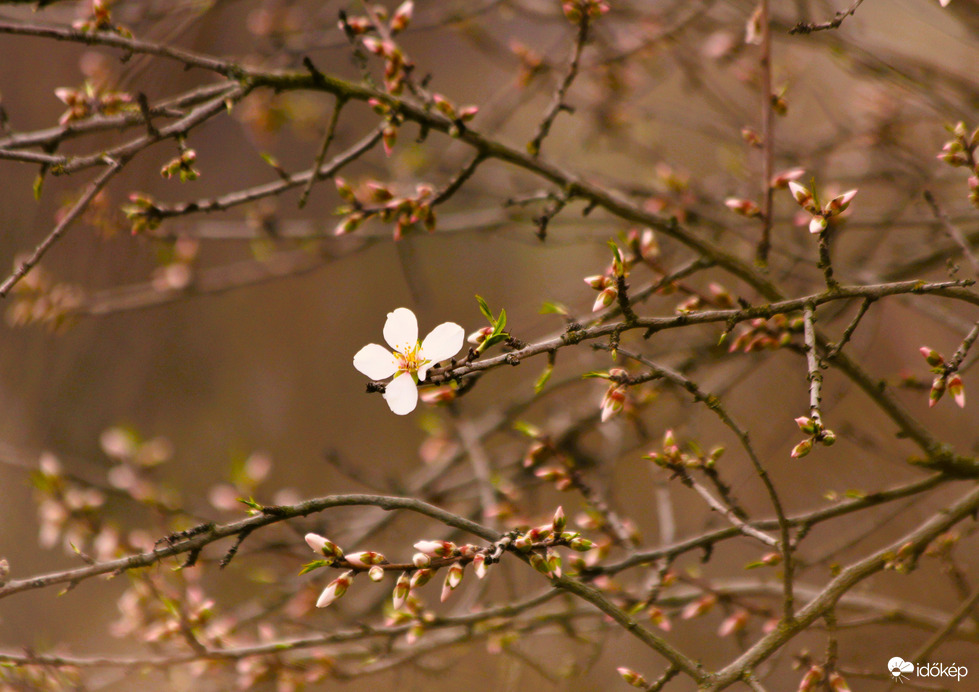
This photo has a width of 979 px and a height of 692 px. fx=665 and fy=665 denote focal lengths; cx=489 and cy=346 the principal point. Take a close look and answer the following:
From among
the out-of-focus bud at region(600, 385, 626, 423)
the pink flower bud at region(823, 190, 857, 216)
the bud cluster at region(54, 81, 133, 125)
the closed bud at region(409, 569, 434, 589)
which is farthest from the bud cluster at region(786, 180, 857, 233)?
the bud cluster at region(54, 81, 133, 125)

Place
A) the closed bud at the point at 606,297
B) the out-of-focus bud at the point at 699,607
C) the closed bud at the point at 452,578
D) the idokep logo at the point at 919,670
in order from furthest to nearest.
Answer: the out-of-focus bud at the point at 699,607 < the idokep logo at the point at 919,670 < the closed bud at the point at 606,297 < the closed bud at the point at 452,578

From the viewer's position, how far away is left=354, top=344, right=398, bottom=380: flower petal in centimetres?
104

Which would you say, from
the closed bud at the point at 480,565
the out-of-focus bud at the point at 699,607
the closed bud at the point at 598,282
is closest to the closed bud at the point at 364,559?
the closed bud at the point at 480,565

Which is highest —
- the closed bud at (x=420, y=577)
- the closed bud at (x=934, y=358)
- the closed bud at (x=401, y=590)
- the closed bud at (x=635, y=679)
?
the closed bud at (x=934, y=358)

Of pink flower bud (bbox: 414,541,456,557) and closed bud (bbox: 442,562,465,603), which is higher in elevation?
pink flower bud (bbox: 414,541,456,557)

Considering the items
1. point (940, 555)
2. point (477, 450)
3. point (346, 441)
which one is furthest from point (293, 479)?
point (940, 555)

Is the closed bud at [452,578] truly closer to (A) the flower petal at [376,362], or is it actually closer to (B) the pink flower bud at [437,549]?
(B) the pink flower bud at [437,549]

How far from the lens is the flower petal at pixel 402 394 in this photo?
0.96 meters

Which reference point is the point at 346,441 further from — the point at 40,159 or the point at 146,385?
the point at 40,159

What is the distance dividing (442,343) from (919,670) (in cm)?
136

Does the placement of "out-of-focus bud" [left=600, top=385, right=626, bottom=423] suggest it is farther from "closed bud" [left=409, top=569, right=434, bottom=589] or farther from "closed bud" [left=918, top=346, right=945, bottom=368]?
"closed bud" [left=918, top=346, right=945, bottom=368]

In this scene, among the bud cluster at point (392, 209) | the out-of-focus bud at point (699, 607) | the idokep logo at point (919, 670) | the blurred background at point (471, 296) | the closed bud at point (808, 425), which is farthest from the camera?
the blurred background at point (471, 296)

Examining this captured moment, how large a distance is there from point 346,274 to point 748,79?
257cm

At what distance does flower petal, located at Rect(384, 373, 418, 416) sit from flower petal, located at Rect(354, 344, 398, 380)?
6 cm
